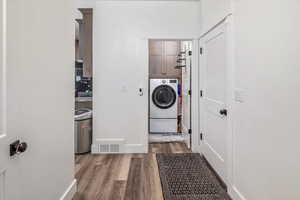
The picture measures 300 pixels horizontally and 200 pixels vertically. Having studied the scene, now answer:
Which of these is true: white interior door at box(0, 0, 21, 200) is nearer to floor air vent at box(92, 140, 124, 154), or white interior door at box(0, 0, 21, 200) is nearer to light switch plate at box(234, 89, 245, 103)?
light switch plate at box(234, 89, 245, 103)

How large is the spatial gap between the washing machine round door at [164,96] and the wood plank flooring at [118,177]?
4.95 ft

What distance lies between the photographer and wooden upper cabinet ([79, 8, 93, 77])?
11.3 ft

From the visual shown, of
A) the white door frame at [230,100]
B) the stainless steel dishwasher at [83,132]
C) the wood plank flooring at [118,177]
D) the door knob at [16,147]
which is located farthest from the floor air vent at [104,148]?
the door knob at [16,147]

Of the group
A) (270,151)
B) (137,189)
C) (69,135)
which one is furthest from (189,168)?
(69,135)

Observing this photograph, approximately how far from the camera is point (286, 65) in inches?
49.6

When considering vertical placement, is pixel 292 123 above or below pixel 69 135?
above

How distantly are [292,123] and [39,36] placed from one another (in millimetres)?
1807

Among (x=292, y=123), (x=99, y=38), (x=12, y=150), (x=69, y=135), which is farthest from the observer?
(x=99, y=38)

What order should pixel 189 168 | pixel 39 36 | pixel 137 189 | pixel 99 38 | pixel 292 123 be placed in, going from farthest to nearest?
pixel 99 38
pixel 189 168
pixel 137 189
pixel 39 36
pixel 292 123

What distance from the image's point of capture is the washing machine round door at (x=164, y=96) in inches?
187

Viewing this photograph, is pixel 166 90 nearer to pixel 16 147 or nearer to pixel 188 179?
pixel 188 179

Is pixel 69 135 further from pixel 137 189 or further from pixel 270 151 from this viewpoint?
pixel 270 151

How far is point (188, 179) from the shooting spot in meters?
2.41

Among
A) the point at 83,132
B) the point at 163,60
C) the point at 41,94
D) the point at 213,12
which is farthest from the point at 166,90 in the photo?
the point at 41,94
